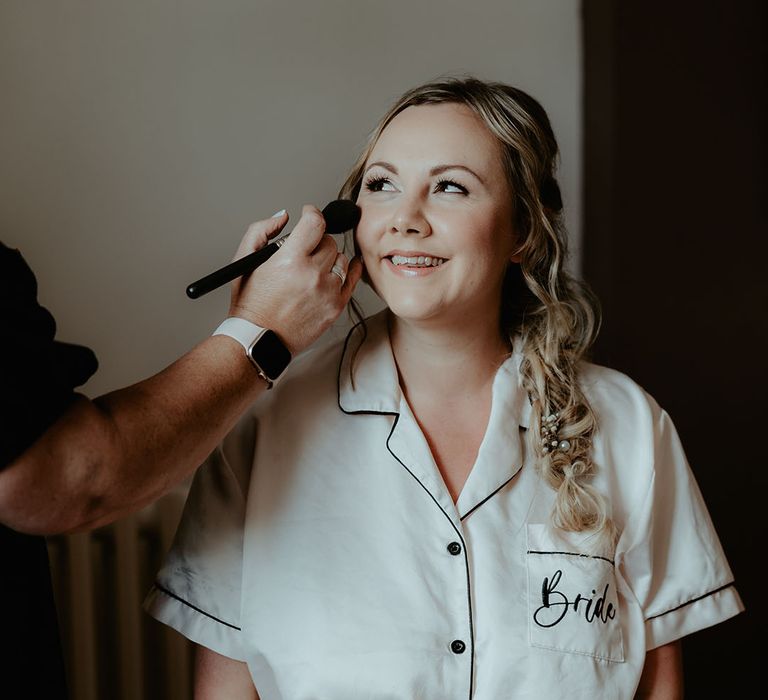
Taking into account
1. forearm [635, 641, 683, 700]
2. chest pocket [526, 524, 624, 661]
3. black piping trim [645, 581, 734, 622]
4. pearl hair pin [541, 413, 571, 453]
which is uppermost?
pearl hair pin [541, 413, 571, 453]

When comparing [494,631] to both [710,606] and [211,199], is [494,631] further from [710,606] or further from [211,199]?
[211,199]

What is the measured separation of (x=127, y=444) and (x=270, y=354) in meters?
0.23

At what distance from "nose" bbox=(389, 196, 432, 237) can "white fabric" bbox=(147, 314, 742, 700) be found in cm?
21

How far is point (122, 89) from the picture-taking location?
1558 millimetres

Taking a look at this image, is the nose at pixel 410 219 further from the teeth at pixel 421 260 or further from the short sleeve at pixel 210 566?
the short sleeve at pixel 210 566

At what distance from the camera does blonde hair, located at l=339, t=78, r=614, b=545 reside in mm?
1352

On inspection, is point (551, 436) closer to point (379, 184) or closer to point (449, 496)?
point (449, 496)

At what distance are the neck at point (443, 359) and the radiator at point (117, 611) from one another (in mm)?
515

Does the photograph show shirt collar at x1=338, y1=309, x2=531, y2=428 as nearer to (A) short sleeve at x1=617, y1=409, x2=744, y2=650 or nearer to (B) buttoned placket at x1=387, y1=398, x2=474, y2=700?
(B) buttoned placket at x1=387, y1=398, x2=474, y2=700

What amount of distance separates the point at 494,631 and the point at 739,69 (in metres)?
1.36

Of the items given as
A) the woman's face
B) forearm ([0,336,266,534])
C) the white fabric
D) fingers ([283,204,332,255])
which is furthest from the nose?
forearm ([0,336,266,534])

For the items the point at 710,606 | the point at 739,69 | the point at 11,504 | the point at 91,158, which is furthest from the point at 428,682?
the point at 739,69

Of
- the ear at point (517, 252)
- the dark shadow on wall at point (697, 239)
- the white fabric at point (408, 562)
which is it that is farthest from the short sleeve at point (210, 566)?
the dark shadow on wall at point (697, 239)

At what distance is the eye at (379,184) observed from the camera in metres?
1.38
